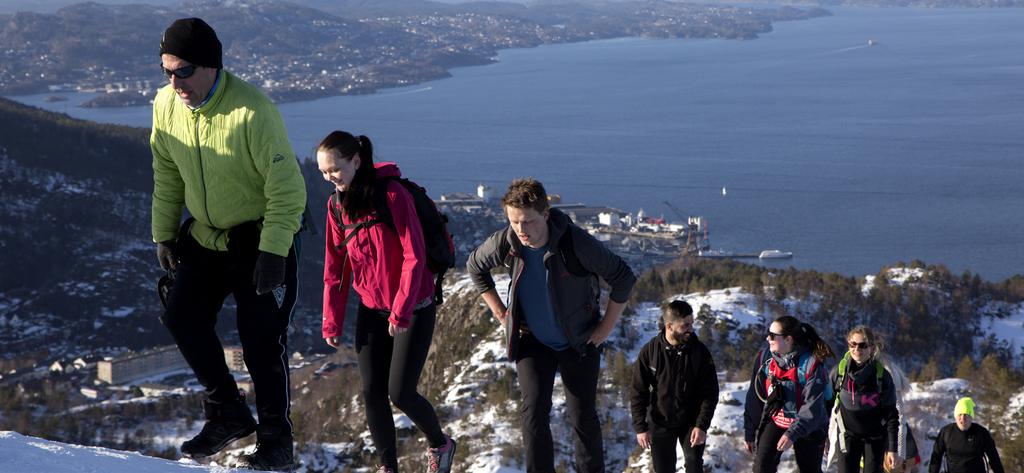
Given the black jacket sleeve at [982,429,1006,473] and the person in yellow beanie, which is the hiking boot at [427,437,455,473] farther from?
the black jacket sleeve at [982,429,1006,473]

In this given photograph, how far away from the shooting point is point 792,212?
76125 millimetres

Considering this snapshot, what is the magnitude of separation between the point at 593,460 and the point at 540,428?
35 centimetres

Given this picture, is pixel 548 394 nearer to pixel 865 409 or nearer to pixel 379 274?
pixel 379 274

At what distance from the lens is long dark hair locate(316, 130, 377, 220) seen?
4.72 metres

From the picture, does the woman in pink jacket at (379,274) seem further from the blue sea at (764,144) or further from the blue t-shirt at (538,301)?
the blue sea at (764,144)

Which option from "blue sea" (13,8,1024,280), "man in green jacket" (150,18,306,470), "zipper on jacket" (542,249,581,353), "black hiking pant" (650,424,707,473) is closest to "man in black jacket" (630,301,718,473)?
"black hiking pant" (650,424,707,473)

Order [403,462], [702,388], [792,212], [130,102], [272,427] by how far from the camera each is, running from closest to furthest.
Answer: [272,427] → [702,388] → [403,462] → [792,212] → [130,102]

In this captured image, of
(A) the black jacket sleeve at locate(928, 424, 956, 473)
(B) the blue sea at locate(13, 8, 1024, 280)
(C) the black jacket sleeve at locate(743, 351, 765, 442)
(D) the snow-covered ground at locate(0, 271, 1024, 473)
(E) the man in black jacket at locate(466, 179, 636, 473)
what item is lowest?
(B) the blue sea at locate(13, 8, 1024, 280)

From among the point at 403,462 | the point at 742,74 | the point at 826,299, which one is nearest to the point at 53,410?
the point at 403,462

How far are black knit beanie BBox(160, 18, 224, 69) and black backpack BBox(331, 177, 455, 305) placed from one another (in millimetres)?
867

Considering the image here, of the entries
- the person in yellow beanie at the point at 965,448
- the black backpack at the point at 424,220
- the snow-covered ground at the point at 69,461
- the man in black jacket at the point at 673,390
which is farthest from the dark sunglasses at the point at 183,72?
the person in yellow beanie at the point at 965,448

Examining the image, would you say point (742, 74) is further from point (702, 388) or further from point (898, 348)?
point (702, 388)

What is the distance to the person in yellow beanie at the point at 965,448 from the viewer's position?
22.3 ft

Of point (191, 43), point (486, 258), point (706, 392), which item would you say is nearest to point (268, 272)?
point (191, 43)
